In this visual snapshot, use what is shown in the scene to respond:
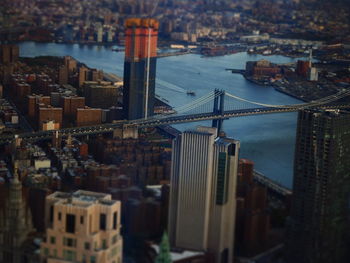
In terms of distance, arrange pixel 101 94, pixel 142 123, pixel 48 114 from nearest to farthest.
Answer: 1. pixel 142 123
2. pixel 48 114
3. pixel 101 94

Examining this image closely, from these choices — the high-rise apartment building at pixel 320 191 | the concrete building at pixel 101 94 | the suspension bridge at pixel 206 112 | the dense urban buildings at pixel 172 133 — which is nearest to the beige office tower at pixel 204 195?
the dense urban buildings at pixel 172 133

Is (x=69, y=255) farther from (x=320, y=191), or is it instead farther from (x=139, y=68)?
(x=139, y=68)

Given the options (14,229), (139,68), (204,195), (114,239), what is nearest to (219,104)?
(139,68)

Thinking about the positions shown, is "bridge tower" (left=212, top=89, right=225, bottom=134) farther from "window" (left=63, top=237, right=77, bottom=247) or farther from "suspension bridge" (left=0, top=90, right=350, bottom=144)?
"window" (left=63, top=237, right=77, bottom=247)

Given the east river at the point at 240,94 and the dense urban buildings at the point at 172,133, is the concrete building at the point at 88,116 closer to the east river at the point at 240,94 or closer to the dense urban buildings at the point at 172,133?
the dense urban buildings at the point at 172,133

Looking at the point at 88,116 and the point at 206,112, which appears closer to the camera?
the point at 206,112

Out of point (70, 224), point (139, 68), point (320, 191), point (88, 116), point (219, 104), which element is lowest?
point (88, 116)
